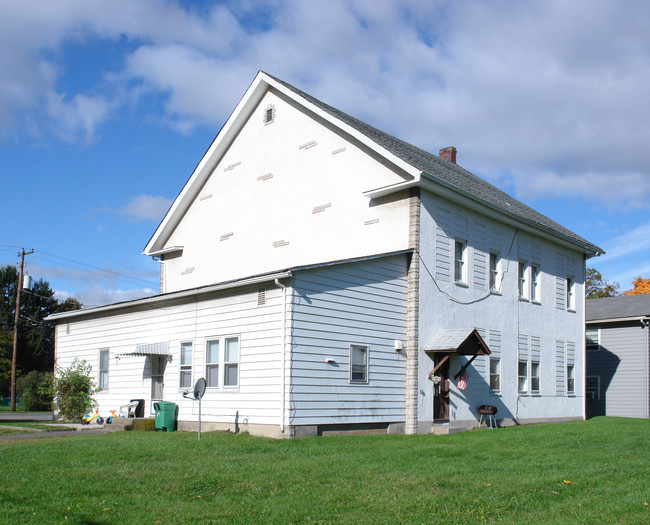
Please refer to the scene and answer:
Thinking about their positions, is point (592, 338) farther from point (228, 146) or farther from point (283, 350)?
point (283, 350)

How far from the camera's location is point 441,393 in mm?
19688

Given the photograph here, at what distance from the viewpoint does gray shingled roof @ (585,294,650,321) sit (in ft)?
102

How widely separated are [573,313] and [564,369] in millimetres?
2439

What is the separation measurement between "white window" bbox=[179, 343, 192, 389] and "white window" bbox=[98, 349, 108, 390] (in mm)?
4456

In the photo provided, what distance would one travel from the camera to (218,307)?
1773cm

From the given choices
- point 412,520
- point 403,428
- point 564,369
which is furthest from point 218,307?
point 564,369

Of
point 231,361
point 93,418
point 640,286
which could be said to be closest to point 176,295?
point 231,361

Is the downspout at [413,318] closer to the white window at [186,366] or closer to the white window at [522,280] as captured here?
the white window at [186,366]

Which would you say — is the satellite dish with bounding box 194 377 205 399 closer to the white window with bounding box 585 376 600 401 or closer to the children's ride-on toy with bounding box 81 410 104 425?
the children's ride-on toy with bounding box 81 410 104 425

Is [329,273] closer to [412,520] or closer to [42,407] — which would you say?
[412,520]

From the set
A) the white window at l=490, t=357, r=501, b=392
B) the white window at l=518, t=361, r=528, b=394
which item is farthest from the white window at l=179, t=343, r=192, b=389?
the white window at l=518, t=361, r=528, b=394

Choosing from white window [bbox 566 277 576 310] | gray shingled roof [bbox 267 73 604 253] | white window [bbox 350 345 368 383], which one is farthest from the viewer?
white window [bbox 566 277 576 310]

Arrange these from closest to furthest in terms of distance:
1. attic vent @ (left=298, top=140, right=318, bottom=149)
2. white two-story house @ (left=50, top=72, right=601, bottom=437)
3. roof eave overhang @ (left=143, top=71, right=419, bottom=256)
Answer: white two-story house @ (left=50, top=72, right=601, bottom=437) < roof eave overhang @ (left=143, top=71, right=419, bottom=256) < attic vent @ (left=298, top=140, right=318, bottom=149)

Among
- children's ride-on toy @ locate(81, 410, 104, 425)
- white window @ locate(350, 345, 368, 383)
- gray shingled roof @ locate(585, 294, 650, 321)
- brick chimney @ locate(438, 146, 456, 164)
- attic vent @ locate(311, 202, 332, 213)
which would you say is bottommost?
children's ride-on toy @ locate(81, 410, 104, 425)
